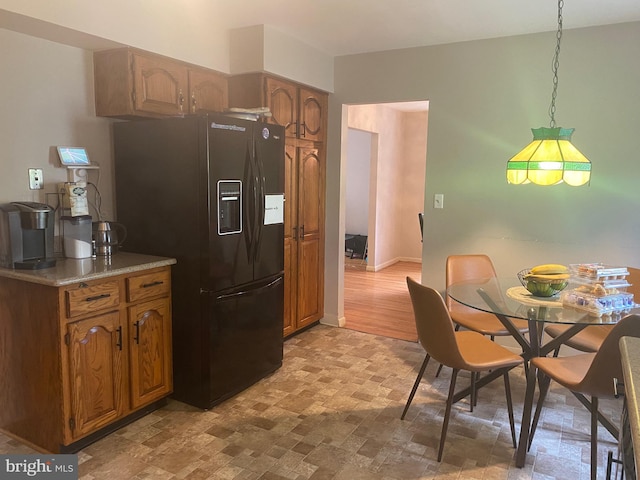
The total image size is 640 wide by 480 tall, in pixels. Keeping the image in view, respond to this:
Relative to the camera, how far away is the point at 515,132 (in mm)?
3652

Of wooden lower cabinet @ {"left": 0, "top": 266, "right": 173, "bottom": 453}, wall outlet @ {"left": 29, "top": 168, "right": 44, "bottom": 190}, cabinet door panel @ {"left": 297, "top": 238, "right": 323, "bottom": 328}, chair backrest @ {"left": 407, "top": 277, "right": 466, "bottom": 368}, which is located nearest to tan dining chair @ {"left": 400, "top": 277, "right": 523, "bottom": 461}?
chair backrest @ {"left": 407, "top": 277, "right": 466, "bottom": 368}

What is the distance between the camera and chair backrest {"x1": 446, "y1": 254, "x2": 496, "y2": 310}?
330 cm

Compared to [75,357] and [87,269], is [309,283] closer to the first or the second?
[87,269]

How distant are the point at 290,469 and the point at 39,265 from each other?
1.61 m

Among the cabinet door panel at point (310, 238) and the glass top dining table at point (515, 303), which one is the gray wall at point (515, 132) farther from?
the glass top dining table at point (515, 303)

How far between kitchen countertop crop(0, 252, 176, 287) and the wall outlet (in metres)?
0.43

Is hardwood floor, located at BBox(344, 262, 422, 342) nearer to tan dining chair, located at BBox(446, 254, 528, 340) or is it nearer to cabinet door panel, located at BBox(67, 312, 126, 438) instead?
tan dining chair, located at BBox(446, 254, 528, 340)

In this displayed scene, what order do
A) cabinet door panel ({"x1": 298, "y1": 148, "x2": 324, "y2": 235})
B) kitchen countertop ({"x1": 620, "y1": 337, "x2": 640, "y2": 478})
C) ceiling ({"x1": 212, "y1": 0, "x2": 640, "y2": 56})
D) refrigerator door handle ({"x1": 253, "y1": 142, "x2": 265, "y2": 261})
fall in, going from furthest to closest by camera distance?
1. cabinet door panel ({"x1": 298, "y1": 148, "x2": 324, "y2": 235})
2. refrigerator door handle ({"x1": 253, "y1": 142, "x2": 265, "y2": 261})
3. ceiling ({"x1": 212, "y1": 0, "x2": 640, "y2": 56})
4. kitchen countertop ({"x1": 620, "y1": 337, "x2": 640, "y2": 478})

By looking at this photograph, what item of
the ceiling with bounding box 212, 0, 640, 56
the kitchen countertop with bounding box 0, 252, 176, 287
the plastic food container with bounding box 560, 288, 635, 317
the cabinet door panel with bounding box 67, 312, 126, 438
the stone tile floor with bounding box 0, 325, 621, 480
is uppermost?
the ceiling with bounding box 212, 0, 640, 56

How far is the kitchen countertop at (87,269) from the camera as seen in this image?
226 cm

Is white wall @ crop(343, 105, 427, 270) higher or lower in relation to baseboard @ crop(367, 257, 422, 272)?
higher

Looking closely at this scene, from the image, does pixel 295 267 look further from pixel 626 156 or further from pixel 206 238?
pixel 626 156

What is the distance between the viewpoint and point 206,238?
276 centimetres

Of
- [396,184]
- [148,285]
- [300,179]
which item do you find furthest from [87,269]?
[396,184]
